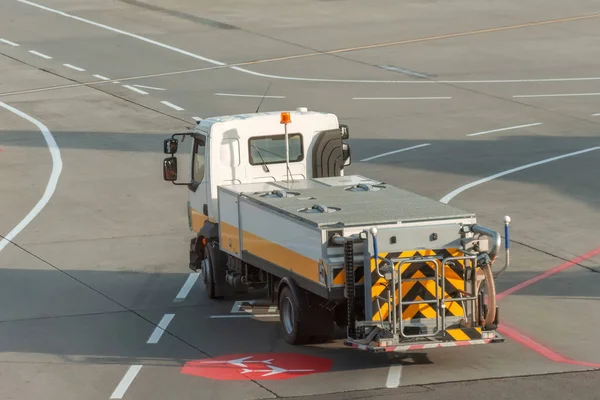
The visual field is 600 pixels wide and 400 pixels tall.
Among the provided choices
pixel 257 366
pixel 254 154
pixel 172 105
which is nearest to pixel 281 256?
pixel 257 366

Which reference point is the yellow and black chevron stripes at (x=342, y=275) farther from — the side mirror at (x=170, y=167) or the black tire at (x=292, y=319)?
the side mirror at (x=170, y=167)

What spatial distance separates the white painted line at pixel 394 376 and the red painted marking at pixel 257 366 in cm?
93

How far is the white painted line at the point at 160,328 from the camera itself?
2102 cm

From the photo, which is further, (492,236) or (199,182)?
(199,182)

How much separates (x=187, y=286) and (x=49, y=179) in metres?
10.5

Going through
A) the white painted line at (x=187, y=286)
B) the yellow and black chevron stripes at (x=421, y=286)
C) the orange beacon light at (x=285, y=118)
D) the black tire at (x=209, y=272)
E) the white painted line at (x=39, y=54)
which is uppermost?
the orange beacon light at (x=285, y=118)

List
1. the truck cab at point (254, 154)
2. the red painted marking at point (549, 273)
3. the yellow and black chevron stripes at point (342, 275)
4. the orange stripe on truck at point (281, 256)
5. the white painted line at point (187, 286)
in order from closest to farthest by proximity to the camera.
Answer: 1. the yellow and black chevron stripes at point (342, 275)
2. the orange stripe on truck at point (281, 256)
3. the truck cab at point (254, 154)
4. the red painted marking at point (549, 273)
5. the white painted line at point (187, 286)

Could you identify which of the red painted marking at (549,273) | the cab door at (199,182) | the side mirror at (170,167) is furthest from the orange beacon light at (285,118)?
the red painted marking at (549,273)

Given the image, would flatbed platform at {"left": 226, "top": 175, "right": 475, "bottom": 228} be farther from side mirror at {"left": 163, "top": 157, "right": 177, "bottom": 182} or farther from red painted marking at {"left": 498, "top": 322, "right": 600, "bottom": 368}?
red painted marking at {"left": 498, "top": 322, "right": 600, "bottom": 368}

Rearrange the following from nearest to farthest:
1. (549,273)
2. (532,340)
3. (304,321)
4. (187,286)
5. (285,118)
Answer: (304,321), (532,340), (285,118), (187,286), (549,273)

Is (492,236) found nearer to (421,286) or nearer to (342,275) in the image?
(421,286)

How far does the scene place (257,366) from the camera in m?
19.4

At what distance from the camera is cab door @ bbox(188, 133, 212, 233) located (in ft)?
76.0

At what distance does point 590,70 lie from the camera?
155ft
